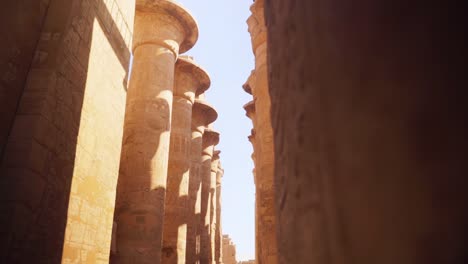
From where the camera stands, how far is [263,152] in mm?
7977

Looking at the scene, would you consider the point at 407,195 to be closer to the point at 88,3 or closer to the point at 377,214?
the point at 377,214

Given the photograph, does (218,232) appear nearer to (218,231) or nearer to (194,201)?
(218,231)

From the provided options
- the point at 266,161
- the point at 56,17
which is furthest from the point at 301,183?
the point at 266,161

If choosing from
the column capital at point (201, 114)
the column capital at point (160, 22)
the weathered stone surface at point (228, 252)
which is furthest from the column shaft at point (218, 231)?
the column capital at point (160, 22)

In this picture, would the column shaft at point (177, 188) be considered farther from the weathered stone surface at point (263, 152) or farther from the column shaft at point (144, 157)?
the weathered stone surface at point (263, 152)

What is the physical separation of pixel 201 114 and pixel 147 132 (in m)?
7.69

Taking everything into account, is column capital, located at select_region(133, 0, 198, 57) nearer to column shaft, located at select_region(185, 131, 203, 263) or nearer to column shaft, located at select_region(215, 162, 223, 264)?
column shaft, located at select_region(185, 131, 203, 263)

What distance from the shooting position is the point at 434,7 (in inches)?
14.3

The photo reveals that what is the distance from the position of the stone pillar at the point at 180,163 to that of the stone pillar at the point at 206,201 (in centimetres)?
415

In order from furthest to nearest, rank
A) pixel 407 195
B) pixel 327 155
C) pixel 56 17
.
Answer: pixel 56 17, pixel 327 155, pixel 407 195

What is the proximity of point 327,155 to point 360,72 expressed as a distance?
11 centimetres

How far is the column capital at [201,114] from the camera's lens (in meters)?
15.8

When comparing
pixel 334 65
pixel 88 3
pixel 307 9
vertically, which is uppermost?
pixel 88 3

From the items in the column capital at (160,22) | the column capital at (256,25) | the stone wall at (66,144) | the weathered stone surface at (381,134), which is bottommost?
the weathered stone surface at (381,134)
